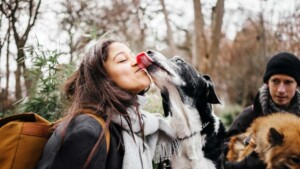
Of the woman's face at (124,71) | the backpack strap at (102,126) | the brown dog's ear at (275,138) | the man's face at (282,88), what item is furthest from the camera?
the man's face at (282,88)

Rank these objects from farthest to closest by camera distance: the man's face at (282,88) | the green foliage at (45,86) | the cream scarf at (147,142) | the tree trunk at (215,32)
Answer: the tree trunk at (215,32), the green foliage at (45,86), the man's face at (282,88), the cream scarf at (147,142)

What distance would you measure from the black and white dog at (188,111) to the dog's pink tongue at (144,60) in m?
0.01

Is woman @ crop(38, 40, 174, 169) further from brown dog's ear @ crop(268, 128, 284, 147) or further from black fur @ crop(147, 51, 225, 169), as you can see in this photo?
brown dog's ear @ crop(268, 128, 284, 147)

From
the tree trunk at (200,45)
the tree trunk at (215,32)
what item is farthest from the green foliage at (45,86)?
the tree trunk at (200,45)

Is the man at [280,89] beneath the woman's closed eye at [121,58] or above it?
beneath

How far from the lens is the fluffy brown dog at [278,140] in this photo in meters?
3.87

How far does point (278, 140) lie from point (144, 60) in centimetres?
Result: 182

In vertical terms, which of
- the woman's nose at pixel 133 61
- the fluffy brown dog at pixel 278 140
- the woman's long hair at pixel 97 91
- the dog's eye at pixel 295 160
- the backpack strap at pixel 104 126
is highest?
the woman's nose at pixel 133 61

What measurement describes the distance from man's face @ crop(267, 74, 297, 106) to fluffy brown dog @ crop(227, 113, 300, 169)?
251 millimetres

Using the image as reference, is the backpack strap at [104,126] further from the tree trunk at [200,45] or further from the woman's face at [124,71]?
the tree trunk at [200,45]

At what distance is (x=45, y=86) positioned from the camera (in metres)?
4.93

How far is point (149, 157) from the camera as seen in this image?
282cm

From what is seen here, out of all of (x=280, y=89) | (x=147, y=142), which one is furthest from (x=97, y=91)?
(x=280, y=89)

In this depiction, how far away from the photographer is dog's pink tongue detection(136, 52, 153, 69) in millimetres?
2946
